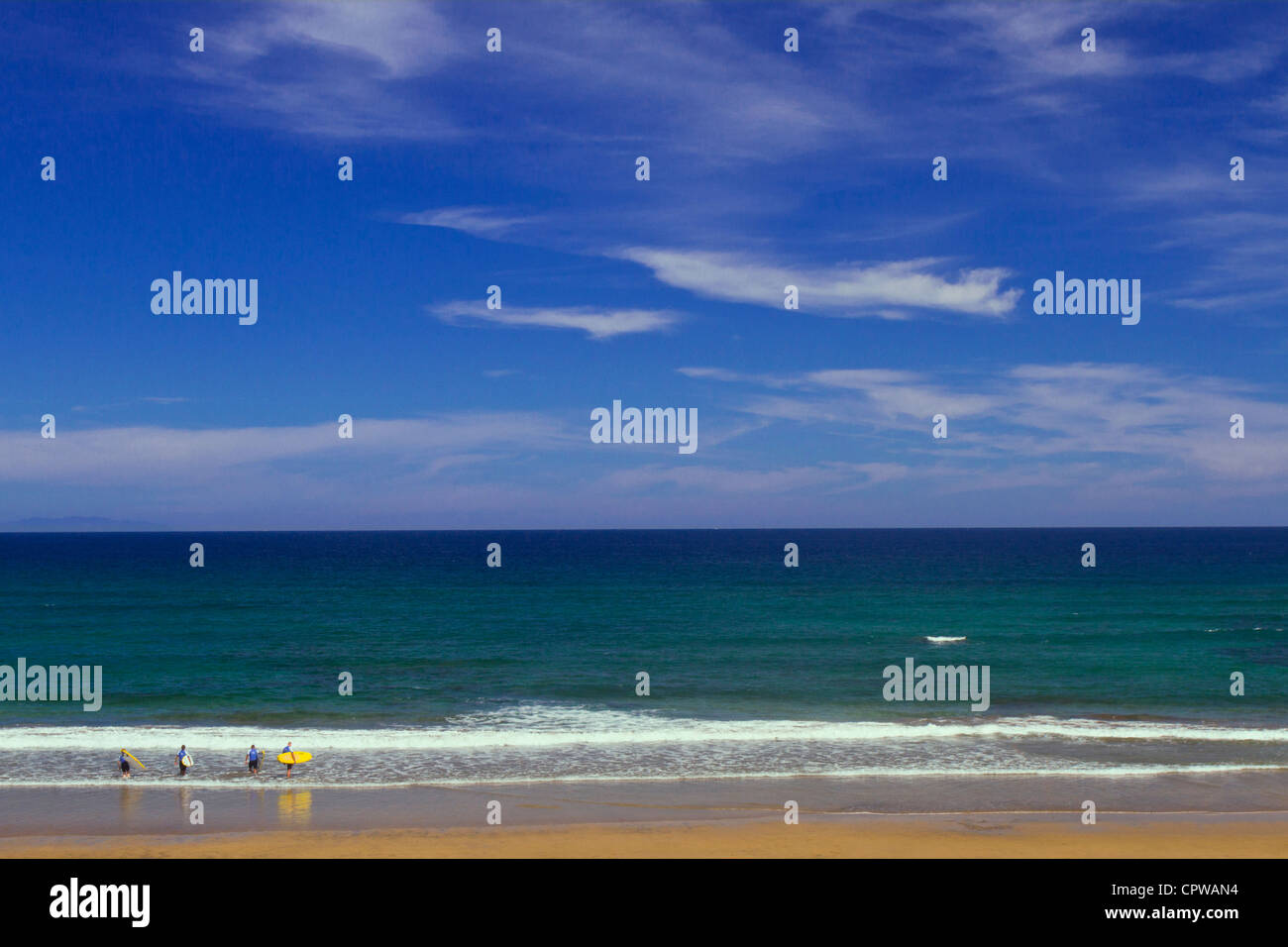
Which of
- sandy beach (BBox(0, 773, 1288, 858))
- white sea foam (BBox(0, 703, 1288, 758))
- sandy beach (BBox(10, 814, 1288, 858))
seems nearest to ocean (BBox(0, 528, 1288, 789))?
white sea foam (BBox(0, 703, 1288, 758))

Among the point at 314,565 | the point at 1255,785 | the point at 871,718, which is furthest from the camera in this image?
the point at 314,565

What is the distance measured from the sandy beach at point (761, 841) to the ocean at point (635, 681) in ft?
13.2

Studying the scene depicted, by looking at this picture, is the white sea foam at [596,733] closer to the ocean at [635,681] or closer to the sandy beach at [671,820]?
the ocean at [635,681]

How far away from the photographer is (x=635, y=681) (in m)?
35.4

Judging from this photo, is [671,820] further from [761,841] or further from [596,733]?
[596,733]

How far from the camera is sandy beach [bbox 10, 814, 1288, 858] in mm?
16703

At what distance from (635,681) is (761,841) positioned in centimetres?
1819

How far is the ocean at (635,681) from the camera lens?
2405cm

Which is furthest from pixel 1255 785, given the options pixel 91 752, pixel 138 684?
pixel 138 684

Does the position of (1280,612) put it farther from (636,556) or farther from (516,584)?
(636,556)

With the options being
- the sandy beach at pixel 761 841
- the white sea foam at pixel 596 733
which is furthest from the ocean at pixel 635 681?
the sandy beach at pixel 761 841

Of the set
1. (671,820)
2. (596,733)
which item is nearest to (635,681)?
(596,733)
